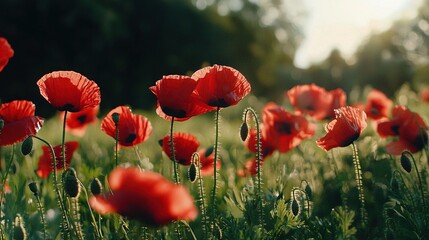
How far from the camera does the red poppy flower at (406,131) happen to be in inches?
Answer: 93.3

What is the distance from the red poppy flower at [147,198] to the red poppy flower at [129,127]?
0.94m

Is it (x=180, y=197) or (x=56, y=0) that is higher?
(x=56, y=0)

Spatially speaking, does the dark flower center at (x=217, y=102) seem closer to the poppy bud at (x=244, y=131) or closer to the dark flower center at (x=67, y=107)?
the poppy bud at (x=244, y=131)

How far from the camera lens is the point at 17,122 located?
184 cm

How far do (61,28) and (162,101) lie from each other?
1560 centimetres

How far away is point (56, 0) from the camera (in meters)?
16.5

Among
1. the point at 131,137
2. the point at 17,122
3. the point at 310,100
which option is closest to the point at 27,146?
the point at 17,122

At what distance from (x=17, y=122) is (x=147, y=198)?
96 centimetres

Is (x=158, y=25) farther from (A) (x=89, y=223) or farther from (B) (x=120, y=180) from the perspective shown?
(B) (x=120, y=180)

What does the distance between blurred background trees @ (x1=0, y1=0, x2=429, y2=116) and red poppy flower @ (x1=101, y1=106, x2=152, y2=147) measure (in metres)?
12.6

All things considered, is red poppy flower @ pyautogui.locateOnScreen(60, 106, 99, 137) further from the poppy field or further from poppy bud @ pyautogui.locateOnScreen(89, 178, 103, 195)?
poppy bud @ pyautogui.locateOnScreen(89, 178, 103, 195)

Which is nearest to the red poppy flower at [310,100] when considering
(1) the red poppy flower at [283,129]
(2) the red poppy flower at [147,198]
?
(1) the red poppy flower at [283,129]

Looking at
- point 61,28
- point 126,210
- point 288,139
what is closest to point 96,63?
point 61,28

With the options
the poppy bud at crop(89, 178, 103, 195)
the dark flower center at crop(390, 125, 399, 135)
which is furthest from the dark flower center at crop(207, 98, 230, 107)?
the dark flower center at crop(390, 125, 399, 135)
